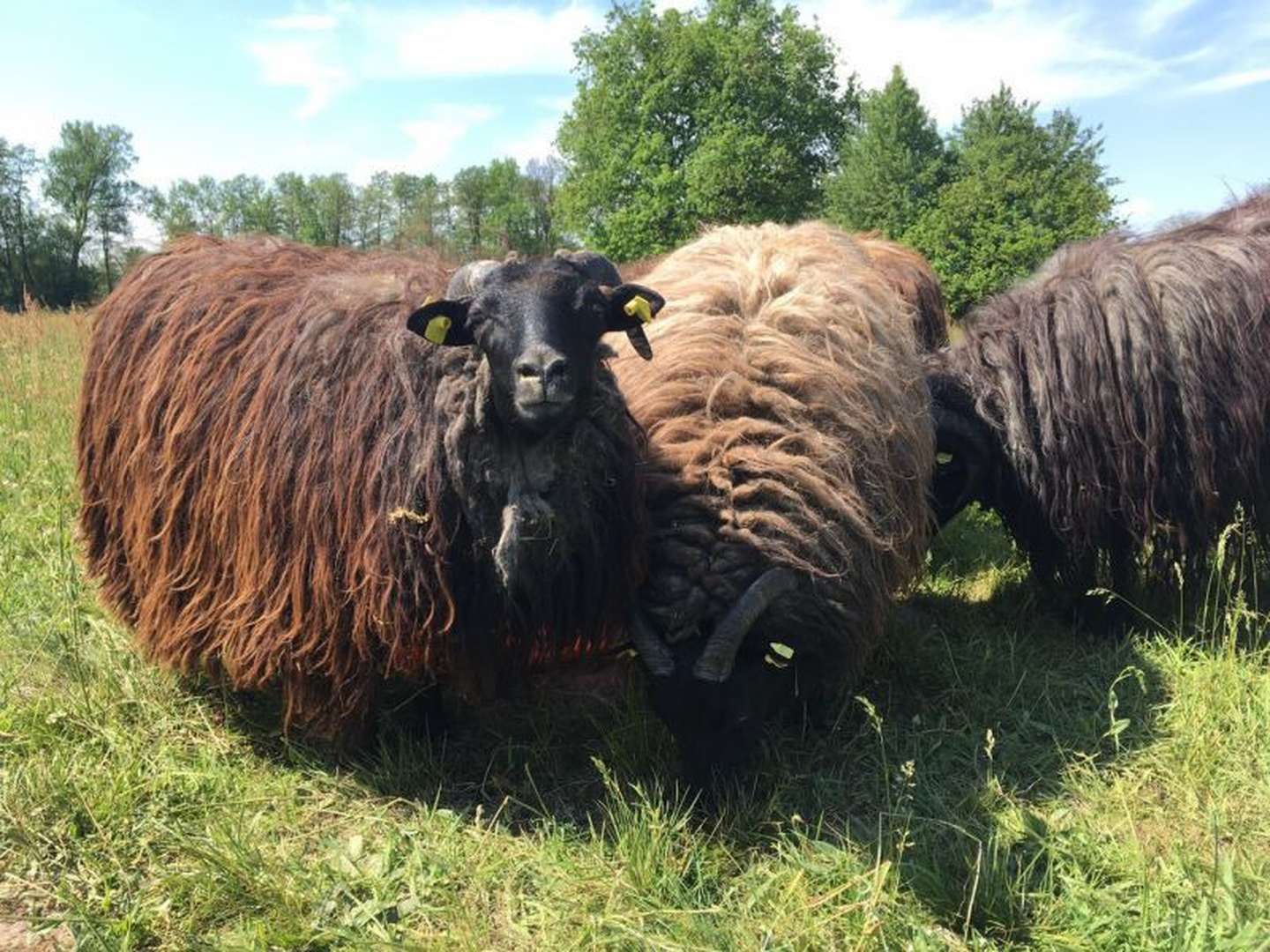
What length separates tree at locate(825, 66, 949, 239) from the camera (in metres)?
29.6

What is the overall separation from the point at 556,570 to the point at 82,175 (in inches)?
2661

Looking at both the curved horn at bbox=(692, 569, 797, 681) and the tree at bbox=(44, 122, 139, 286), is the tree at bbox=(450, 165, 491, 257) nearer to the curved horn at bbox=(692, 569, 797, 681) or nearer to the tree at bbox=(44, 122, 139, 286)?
the tree at bbox=(44, 122, 139, 286)

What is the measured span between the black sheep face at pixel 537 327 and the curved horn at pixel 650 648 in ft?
2.86

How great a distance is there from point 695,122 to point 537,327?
3117cm

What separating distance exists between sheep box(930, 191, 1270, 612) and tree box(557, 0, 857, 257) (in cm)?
2493

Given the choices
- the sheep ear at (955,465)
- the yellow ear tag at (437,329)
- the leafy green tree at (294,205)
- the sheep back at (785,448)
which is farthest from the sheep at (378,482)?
the leafy green tree at (294,205)

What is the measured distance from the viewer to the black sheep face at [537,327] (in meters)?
2.56

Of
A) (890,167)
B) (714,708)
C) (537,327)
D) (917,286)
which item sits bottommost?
(714,708)

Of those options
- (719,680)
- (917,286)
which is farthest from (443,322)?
(917,286)

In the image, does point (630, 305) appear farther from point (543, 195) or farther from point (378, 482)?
point (543, 195)

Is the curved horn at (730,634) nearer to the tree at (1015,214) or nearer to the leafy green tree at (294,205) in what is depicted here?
the tree at (1015,214)

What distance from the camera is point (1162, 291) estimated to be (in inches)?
177

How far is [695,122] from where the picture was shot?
3111 cm

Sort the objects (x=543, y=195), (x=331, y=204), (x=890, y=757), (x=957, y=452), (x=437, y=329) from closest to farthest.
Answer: (x=437, y=329), (x=890, y=757), (x=957, y=452), (x=543, y=195), (x=331, y=204)
